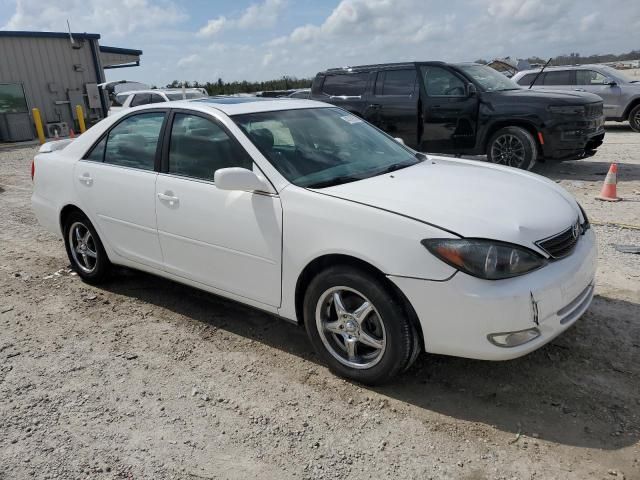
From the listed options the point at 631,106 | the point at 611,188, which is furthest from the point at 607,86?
the point at 611,188

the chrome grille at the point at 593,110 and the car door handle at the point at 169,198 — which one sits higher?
the car door handle at the point at 169,198

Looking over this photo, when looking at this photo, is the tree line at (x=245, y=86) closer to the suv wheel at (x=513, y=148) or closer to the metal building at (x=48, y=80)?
the metal building at (x=48, y=80)

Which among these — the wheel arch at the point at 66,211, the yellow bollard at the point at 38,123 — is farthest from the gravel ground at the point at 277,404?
the yellow bollard at the point at 38,123

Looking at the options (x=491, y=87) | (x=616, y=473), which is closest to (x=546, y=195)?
(x=616, y=473)

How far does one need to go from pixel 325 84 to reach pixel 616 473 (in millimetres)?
9100

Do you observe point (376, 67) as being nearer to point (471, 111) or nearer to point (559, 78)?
point (471, 111)

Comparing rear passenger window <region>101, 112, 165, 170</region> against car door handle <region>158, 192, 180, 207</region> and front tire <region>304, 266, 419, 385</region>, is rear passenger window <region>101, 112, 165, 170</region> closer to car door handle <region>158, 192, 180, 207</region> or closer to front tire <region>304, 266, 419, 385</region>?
car door handle <region>158, 192, 180, 207</region>

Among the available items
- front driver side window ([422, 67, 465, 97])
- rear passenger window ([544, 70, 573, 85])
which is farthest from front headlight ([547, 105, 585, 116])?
rear passenger window ([544, 70, 573, 85])

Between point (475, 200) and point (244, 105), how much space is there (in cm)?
187

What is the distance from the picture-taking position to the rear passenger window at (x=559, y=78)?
1361cm

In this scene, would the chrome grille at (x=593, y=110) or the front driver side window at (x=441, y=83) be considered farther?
the front driver side window at (x=441, y=83)

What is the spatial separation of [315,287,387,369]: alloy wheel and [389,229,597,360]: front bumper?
11.7 inches

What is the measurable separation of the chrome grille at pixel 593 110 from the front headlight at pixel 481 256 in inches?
268

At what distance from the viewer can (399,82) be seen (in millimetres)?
9477
